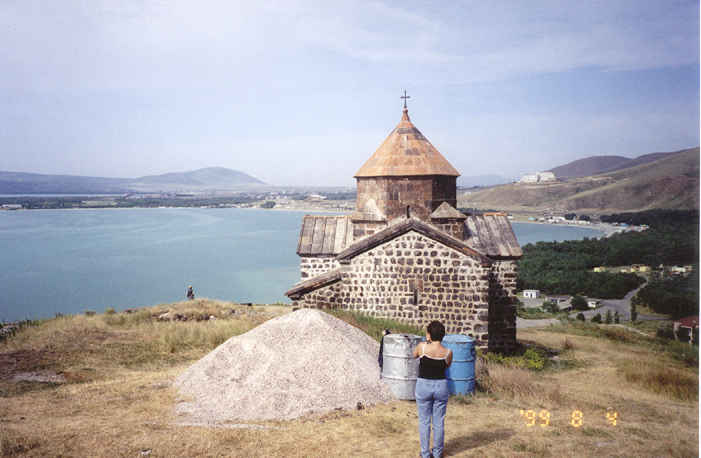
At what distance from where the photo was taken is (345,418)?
6.00m

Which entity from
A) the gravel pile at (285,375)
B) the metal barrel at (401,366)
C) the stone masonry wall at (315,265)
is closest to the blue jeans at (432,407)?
the gravel pile at (285,375)

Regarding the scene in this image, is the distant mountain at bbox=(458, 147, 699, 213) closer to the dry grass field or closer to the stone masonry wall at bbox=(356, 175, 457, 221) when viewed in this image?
the stone masonry wall at bbox=(356, 175, 457, 221)

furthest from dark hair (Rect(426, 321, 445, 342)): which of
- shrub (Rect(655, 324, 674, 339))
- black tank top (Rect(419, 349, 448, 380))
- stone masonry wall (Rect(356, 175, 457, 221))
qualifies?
shrub (Rect(655, 324, 674, 339))

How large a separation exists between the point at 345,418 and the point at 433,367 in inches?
78.5

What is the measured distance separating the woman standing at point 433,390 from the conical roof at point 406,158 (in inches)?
299

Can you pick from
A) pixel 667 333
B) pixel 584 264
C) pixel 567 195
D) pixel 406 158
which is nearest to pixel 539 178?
pixel 567 195

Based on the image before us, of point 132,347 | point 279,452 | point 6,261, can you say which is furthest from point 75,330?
point 6,261

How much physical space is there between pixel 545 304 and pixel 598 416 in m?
36.4

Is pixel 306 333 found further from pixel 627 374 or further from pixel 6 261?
pixel 6 261

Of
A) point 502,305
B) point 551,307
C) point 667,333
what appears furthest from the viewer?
point 551,307

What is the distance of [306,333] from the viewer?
775 cm

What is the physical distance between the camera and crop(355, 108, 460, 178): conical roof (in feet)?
39.0

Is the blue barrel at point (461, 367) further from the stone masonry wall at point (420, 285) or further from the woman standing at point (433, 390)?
the stone masonry wall at point (420, 285)

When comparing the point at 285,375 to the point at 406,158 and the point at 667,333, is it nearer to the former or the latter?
the point at 406,158
